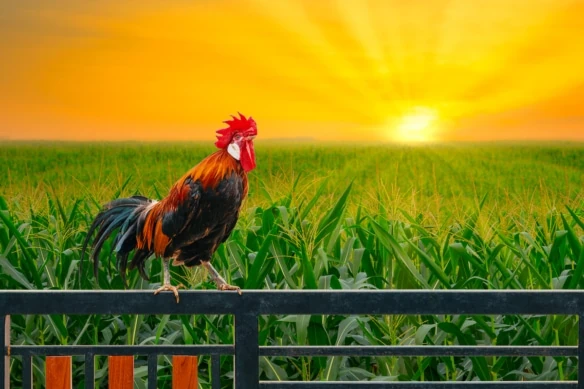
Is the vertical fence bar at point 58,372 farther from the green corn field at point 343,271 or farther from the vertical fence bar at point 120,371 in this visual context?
the green corn field at point 343,271

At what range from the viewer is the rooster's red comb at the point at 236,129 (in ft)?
7.09

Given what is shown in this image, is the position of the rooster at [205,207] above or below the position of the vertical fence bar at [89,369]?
above

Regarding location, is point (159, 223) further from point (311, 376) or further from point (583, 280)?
point (583, 280)

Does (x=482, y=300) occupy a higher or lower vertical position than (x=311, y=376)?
higher

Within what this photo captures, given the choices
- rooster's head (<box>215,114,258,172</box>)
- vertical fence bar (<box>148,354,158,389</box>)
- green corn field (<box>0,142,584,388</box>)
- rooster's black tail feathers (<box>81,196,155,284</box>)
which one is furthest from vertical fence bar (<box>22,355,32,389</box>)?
rooster's head (<box>215,114,258,172</box>)

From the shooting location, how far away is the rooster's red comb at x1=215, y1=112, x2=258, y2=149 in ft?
7.09

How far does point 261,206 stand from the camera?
345cm

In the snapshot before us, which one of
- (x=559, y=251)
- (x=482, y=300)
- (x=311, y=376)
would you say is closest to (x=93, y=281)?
(x=311, y=376)

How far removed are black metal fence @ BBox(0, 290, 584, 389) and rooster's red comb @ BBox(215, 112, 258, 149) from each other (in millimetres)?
471

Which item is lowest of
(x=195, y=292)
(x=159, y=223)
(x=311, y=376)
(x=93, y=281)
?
(x=311, y=376)

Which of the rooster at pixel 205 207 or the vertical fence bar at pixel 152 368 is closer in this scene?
the vertical fence bar at pixel 152 368

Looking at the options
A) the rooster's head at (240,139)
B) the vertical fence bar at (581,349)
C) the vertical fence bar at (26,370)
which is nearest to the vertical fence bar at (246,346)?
the rooster's head at (240,139)

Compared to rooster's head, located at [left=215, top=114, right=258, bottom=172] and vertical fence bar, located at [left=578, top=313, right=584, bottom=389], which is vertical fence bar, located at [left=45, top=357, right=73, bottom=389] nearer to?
rooster's head, located at [left=215, top=114, right=258, bottom=172]

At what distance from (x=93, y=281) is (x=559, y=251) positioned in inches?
73.4
